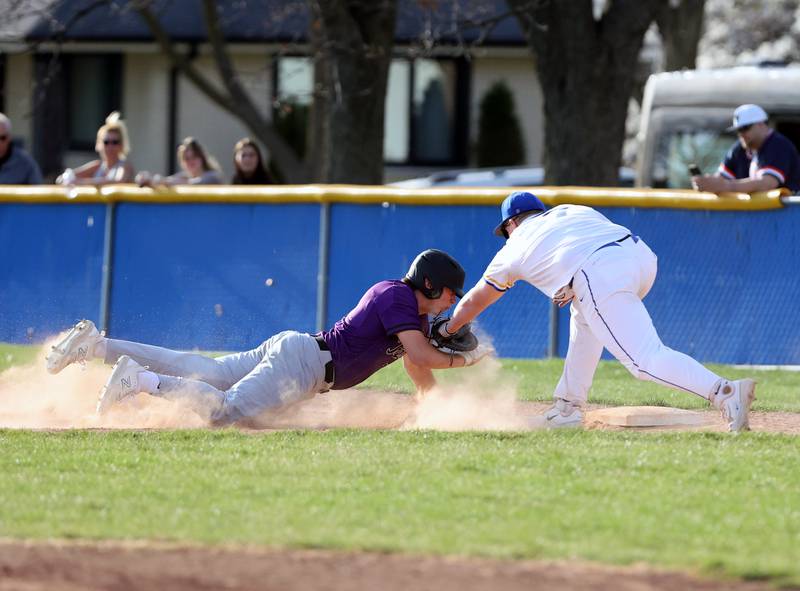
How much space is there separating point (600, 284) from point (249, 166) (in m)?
6.57

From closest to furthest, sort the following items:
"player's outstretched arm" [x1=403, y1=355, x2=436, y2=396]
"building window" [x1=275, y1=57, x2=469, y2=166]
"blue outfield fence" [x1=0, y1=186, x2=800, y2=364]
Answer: "player's outstretched arm" [x1=403, y1=355, x2=436, y2=396] → "blue outfield fence" [x1=0, y1=186, x2=800, y2=364] → "building window" [x1=275, y1=57, x2=469, y2=166]

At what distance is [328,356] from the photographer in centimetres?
849

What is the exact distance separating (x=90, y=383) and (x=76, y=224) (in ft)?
15.2

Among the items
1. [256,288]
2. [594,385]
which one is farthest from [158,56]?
[594,385]

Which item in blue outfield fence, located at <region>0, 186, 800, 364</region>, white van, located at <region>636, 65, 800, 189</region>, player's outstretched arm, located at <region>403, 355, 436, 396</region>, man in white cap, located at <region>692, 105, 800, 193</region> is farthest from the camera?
white van, located at <region>636, 65, 800, 189</region>

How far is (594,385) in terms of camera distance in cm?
1122

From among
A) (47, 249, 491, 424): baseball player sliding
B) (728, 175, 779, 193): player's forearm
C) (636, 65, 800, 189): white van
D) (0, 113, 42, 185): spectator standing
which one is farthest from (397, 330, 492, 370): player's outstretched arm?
(636, 65, 800, 189): white van

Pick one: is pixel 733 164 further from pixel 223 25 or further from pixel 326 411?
pixel 223 25

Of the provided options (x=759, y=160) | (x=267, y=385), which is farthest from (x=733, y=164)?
(x=267, y=385)

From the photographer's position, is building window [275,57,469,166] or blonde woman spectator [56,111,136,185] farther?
building window [275,57,469,166]

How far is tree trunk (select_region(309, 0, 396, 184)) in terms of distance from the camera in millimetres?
17359

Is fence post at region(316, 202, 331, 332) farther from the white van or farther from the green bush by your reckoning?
the green bush

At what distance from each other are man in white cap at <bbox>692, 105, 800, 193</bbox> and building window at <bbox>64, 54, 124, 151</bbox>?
21.6m

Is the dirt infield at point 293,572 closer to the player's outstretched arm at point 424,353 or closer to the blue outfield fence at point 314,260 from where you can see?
the player's outstretched arm at point 424,353
